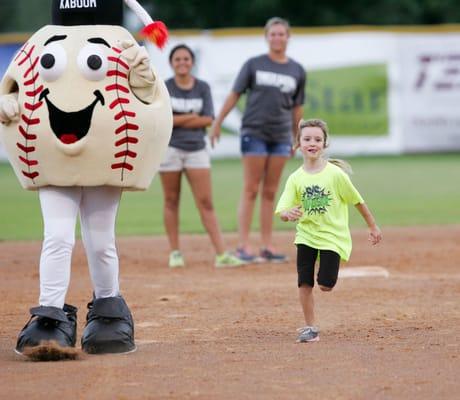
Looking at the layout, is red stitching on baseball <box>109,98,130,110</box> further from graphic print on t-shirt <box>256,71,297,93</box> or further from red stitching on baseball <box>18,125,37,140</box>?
graphic print on t-shirt <box>256,71,297,93</box>

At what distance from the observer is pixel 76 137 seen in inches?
240

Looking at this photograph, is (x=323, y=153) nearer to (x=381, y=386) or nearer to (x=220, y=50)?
(x=381, y=386)

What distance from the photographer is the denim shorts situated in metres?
10.7

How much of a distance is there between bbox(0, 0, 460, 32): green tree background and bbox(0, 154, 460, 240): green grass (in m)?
12.2

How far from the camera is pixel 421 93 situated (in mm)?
26234

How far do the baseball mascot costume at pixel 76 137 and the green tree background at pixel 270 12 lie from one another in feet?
98.2

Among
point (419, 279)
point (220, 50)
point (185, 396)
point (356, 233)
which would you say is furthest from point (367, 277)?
point (220, 50)

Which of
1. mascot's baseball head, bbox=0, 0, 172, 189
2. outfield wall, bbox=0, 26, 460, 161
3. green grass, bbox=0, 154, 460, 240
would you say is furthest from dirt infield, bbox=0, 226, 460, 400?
outfield wall, bbox=0, 26, 460, 161

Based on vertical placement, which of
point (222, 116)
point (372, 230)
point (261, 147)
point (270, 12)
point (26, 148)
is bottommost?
point (372, 230)

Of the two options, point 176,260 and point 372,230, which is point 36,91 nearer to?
point 372,230

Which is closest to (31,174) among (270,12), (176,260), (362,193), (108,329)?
(108,329)

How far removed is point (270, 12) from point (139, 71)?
30302 millimetres

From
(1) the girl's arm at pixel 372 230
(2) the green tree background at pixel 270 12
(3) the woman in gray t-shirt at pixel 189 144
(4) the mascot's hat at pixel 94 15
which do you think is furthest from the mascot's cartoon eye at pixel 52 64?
(2) the green tree background at pixel 270 12

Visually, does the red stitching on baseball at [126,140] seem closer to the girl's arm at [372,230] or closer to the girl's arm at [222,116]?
the girl's arm at [372,230]
